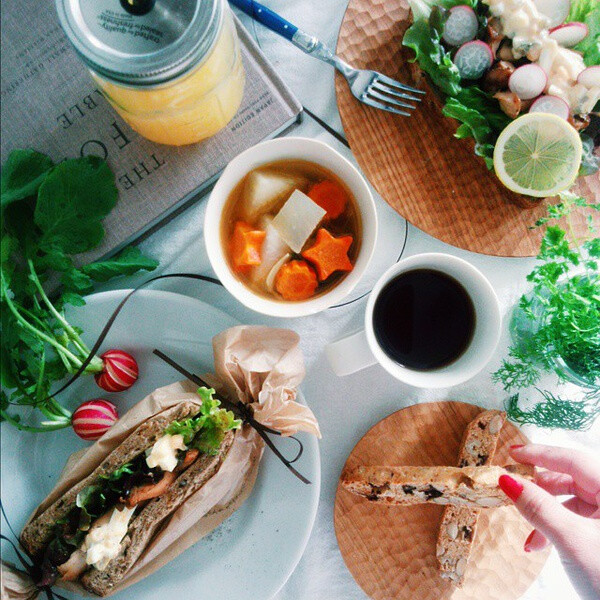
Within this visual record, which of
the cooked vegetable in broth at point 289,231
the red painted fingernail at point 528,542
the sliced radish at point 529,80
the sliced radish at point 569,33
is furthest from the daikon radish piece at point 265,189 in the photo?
the red painted fingernail at point 528,542

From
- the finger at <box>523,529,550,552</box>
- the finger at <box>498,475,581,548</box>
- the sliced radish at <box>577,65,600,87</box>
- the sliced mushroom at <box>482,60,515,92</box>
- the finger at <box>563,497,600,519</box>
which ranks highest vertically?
the sliced mushroom at <box>482,60,515,92</box>

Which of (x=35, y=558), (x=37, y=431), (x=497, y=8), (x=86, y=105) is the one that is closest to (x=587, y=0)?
(x=497, y=8)

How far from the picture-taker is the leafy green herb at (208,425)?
843 millimetres

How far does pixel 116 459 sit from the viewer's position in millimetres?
873

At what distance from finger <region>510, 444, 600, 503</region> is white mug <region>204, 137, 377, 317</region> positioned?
459 millimetres

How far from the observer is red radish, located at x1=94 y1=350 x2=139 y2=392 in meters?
0.91

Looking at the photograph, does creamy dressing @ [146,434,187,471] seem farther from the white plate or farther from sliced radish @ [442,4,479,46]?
sliced radish @ [442,4,479,46]

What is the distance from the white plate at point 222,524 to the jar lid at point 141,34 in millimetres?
351

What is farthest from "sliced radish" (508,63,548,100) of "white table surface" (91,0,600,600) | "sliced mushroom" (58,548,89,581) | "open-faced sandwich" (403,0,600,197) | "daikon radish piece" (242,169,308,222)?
"sliced mushroom" (58,548,89,581)

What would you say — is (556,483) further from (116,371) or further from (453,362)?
(116,371)

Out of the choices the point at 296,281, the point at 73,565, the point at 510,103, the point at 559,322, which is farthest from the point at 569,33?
the point at 73,565

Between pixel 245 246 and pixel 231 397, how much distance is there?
25cm

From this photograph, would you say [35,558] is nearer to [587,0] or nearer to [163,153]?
[163,153]

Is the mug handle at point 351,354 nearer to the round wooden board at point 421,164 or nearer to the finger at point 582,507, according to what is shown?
the round wooden board at point 421,164
